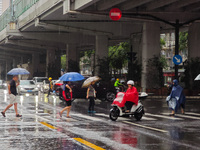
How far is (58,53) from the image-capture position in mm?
79375

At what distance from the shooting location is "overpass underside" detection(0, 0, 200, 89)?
3500 centimetres

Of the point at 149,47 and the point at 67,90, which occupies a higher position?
the point at 149,47

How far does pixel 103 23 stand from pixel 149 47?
9860mm

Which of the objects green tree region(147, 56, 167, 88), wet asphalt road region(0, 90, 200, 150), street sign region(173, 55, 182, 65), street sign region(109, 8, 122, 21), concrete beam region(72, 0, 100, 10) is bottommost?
wet asphalt road region(0, 90, 200, 150)

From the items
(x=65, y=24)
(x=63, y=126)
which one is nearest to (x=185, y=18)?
(x=65, y=24)

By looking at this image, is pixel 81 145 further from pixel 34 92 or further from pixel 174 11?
pixel 34 92

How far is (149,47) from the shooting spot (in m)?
38.8

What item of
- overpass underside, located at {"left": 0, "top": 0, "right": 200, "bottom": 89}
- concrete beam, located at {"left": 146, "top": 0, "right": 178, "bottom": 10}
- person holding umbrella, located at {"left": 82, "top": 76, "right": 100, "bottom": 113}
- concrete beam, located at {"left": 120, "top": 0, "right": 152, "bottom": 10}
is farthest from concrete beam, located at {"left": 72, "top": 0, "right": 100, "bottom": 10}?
person holding umbrella, located at {"left": 82, "top": 76, "right": 100, "bottom": 113}

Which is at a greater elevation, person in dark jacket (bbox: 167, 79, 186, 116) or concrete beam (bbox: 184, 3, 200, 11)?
concrete beam (bbox: 184, 3, 200, 11)

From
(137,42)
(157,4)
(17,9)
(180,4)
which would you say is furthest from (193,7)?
(17,9)

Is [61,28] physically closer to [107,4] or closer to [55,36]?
[55,36]

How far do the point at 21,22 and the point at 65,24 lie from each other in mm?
10759

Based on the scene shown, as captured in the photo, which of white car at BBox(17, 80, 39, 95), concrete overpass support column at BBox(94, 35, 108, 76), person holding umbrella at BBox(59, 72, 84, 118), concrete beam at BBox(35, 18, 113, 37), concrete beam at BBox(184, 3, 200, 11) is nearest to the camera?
person holding umbrella at BBox(59, 72, 84, 118)

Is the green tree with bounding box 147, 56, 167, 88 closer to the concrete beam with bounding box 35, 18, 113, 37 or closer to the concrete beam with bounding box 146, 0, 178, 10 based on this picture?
the concrete beam with bounding box 146, 0, 178, 10
